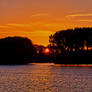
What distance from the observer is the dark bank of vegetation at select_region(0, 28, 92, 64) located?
185 m

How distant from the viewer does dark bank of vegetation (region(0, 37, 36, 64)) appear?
185 meters

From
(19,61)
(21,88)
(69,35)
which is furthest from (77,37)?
(21,88)

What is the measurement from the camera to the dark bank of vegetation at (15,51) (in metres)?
185

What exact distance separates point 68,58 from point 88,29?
14.0m

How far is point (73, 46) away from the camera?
192m

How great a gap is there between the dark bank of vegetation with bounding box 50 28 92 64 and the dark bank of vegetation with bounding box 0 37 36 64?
1188 cm

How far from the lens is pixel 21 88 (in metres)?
64.6

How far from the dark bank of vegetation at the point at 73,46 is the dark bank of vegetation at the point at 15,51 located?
11.9 meters

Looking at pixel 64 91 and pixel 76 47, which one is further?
pixel 76 47

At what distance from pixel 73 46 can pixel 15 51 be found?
23342 millimetres

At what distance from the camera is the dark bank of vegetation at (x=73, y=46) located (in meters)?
189

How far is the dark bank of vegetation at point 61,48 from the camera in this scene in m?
185

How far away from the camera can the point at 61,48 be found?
193 meters

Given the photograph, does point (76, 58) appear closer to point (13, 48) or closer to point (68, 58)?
point (68, 58)
